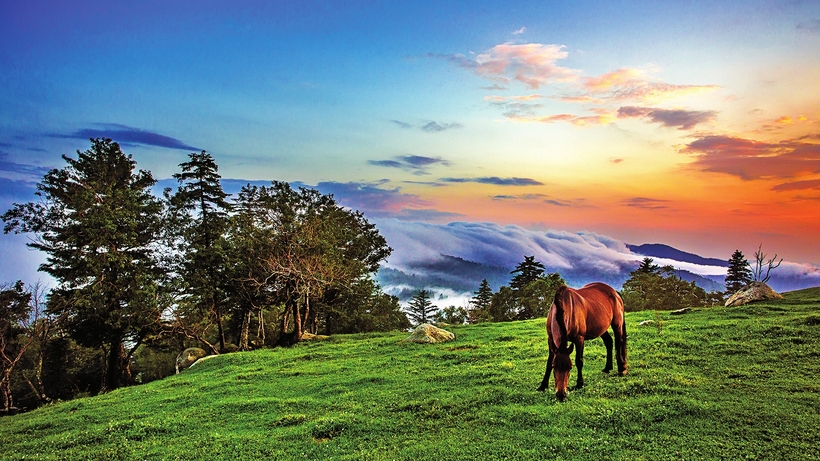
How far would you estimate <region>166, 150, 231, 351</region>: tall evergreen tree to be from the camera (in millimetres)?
35625

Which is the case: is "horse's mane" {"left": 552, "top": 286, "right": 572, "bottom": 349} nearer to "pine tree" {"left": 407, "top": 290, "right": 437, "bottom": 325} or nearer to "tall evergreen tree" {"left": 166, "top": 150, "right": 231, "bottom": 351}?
"tall evergreen tree" {"left": 166, "top": 150, "right": 231, "bottom": 351}

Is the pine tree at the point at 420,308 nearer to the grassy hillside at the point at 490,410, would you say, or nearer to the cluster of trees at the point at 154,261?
the cluster of trees at the point at 154,261

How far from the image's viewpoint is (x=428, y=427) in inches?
448

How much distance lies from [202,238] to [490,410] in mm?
33655

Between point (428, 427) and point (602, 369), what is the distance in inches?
255

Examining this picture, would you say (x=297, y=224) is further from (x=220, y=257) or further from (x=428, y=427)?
(x=428, y=427)

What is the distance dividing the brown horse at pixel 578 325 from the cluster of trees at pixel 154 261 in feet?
80.2

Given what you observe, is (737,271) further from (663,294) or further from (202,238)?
(202,238)

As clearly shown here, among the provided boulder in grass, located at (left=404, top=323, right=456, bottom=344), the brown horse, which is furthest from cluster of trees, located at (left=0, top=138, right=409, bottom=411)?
the brown horse

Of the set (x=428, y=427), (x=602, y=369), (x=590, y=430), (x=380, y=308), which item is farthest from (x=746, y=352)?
(x=380, y=308)

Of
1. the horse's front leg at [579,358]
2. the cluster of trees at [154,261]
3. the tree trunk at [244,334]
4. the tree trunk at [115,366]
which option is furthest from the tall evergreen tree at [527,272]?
the horse's front leg at [579,358]

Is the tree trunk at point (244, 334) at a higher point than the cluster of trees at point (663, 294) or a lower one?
lower

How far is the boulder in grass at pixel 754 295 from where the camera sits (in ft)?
94.1

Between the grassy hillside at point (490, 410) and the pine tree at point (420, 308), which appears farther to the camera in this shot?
the pine tree at point (420, 308)
